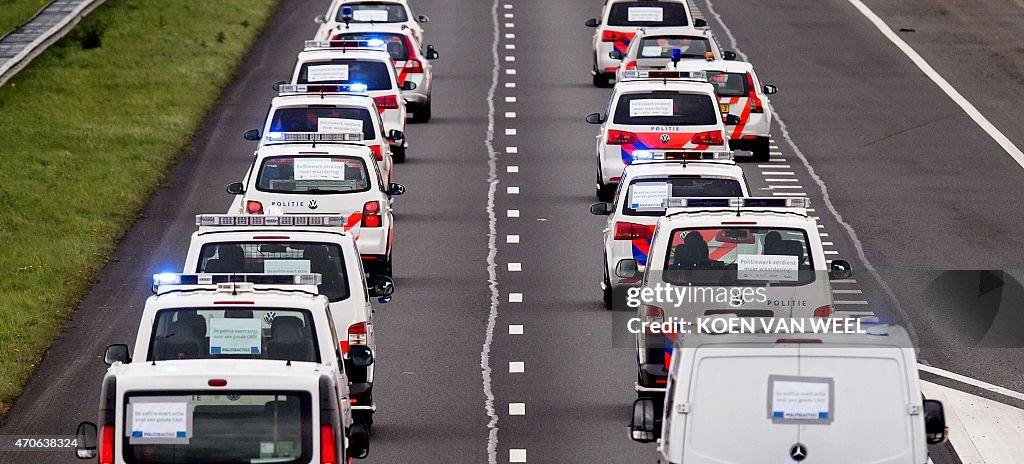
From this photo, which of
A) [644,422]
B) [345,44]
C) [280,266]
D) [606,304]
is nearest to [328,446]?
[644,422]

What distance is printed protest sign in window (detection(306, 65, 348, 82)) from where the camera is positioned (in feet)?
110

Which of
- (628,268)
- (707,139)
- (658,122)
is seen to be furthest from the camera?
(658,122)

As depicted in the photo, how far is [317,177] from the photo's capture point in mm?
24625

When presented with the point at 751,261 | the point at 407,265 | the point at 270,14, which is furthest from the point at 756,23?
the point at 751,261

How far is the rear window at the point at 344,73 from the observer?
33469 millimetres

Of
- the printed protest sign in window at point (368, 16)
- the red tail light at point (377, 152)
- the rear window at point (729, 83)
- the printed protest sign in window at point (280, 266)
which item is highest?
the printed protest sign in window at point (280, 266)

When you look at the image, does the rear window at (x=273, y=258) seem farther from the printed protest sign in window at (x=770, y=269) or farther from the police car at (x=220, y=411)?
the police car at (x=220, y=411)

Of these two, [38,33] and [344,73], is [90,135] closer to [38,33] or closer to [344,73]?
[344,73]

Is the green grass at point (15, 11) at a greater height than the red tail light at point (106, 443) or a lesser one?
lesser

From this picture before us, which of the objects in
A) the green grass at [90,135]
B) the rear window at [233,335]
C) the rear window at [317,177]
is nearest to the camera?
the rear window at [233,335]

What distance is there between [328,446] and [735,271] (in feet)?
20.0

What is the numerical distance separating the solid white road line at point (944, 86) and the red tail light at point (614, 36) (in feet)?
20.4

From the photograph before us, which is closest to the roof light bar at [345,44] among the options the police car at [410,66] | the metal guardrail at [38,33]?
the police car at [410,66]

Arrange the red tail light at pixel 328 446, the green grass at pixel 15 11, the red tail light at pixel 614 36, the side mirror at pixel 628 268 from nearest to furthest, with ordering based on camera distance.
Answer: the red tail light at pixel 328 446, the side mirror at pixel 628 268, the red tail light at pixel 614 36, the green grass at pixel 15 11
